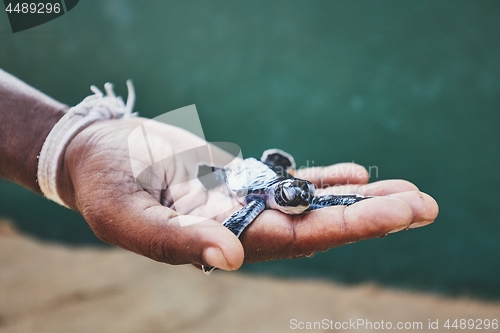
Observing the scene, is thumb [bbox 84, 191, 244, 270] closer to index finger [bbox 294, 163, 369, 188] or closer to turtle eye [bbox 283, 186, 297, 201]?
turtle eye [bbox 283, 186, 297, 201]

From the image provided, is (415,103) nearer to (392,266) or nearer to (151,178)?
(392,266)

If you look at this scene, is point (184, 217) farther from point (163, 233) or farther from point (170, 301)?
point (170, 301)

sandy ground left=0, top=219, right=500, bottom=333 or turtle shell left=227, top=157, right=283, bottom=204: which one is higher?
turtle shell left=227, top=157, right=283, bottom=204

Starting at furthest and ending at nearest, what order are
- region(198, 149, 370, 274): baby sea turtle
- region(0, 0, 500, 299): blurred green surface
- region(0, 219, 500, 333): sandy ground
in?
region(0, 219, 500, 333): sandy ground, region(0, 0, 500, 299): blurred green surface, region(198, 149, 370, 274): baby sea turtle

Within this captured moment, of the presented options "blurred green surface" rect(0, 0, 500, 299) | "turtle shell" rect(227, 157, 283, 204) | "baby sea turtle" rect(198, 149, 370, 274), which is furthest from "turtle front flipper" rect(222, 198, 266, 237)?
"blurred green surface" rect(0, 0, 500, 299)

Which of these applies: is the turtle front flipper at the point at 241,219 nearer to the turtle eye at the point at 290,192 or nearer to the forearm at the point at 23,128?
the turtle eye at the point at 290,192

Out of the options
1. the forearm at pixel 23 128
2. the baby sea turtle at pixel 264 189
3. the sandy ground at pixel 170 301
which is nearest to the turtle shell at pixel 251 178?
the baby sea turtle at pixel 264 189

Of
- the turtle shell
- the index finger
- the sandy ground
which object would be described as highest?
the turtle shell

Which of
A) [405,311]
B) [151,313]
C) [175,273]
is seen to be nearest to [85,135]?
[151,313]
